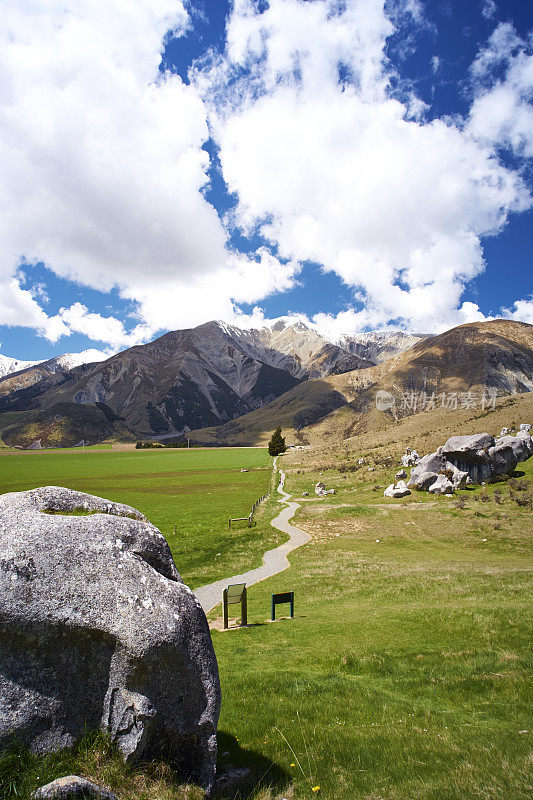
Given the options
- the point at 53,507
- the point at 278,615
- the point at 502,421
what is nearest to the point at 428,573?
the point at 278,615

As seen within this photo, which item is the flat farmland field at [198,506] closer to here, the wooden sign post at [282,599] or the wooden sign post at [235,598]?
the wooden sign post at [235,598]

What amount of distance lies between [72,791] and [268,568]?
25545mm

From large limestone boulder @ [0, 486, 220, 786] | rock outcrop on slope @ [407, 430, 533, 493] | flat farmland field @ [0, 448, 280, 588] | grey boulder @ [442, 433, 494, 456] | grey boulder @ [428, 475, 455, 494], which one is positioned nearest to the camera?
large limestone boulder @ [0, 486, 220, 786]

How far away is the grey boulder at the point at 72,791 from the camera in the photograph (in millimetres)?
5098

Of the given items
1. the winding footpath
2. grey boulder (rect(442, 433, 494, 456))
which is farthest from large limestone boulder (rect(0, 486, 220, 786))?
grey boulder (rect(442, 433, 494, 456))

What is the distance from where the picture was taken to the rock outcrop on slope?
51719 millimetres

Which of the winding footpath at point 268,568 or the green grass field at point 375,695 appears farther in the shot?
the winding footpath at point 268,568

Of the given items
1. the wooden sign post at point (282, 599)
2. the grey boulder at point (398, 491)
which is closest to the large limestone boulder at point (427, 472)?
the grey boulder at point (398, 491)

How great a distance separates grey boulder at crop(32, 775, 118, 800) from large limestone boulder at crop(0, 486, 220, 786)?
791 mm

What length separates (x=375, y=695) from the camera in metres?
10.4

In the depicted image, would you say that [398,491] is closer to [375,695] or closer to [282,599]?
[282,599]

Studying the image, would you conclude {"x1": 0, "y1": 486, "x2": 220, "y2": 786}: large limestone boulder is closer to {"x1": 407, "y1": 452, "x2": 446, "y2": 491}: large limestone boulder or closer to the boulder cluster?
the boulder cluster

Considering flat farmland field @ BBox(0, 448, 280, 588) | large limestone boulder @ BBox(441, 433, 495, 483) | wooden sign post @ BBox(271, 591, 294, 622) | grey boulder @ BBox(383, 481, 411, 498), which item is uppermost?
large limestone boulder @ BBox(441, 433, 495, 483)

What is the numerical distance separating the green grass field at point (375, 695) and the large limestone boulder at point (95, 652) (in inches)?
17.3
